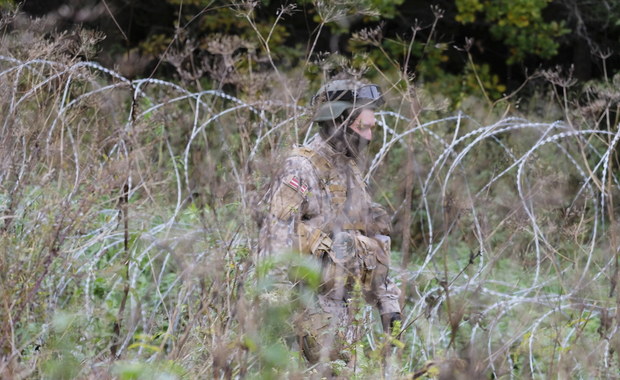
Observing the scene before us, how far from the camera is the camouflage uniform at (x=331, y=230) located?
11.8 ft

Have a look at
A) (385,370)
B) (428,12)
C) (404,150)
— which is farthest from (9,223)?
(428,12)

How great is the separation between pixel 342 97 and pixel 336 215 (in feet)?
2.10

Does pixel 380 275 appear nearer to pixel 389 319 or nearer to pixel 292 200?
pixel 389 319

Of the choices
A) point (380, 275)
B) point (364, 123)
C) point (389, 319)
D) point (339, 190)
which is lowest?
point (389, 319)

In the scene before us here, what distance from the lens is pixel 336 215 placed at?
11.6ft

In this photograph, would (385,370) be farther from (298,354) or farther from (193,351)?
(193,351)

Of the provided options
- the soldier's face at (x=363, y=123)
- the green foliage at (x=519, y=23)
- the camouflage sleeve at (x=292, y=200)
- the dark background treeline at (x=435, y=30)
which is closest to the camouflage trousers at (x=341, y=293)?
the camouflage sleeve at (x=292, y=200)

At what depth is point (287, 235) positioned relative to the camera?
11.7 ft

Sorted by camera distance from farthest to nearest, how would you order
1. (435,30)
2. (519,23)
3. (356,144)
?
(435,30), (519,23), (356,144)

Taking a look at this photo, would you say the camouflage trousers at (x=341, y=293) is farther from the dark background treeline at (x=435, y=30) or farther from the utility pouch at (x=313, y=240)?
the dark background treeline at (x=435, y=30)

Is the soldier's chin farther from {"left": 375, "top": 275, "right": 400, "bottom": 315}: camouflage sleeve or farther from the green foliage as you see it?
the green foliage

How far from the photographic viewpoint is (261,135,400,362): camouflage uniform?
3.59 m

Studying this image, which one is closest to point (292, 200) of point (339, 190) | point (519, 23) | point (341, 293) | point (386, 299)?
point (339, 190)

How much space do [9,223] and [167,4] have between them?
954cm
